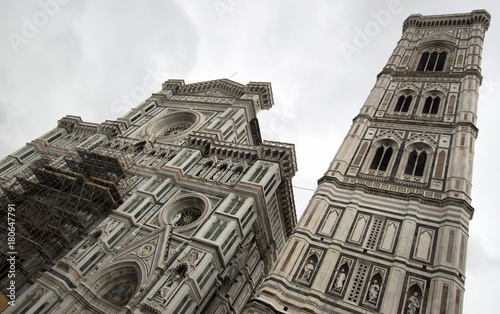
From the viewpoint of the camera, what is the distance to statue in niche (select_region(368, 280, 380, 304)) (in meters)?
13.2

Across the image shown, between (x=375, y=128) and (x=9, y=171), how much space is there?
27.4 meters

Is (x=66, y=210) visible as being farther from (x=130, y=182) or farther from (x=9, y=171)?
(x=9, y=171)

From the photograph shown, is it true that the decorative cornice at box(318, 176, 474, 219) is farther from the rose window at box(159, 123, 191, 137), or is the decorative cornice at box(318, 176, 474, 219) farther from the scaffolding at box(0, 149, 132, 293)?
the rose window at box(159, 123, 191, 137)

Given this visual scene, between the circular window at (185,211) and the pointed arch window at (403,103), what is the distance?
1548cm

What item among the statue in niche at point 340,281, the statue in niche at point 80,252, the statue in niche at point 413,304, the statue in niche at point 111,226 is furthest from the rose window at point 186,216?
the statue in niche at point 413,304

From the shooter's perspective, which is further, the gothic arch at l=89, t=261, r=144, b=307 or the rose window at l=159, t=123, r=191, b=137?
the rose window at l=159, t=123, r=191, b=137

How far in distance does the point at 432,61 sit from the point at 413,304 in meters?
25.6

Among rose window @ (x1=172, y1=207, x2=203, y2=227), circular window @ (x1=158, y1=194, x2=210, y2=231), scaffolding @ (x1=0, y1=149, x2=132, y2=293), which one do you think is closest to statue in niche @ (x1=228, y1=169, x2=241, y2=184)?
circular window @ (x1=158, y1=194, x2=210, y2=231)

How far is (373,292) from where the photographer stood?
1352cm

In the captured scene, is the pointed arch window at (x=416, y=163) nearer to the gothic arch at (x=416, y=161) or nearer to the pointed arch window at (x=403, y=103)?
the gothic arch at (x=416, y=161)

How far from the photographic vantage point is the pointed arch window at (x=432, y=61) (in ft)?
100

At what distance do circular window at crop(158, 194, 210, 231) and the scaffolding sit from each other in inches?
126

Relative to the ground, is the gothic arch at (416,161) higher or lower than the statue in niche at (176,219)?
higher

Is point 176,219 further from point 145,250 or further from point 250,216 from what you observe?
point 250,216
